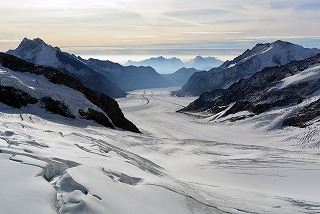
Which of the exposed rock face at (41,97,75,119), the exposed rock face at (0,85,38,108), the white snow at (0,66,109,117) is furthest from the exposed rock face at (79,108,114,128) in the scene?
the exposed rock face at (0,85,38,108)

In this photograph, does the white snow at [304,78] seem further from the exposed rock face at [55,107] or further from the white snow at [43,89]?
the exposed rock face at [55,107]

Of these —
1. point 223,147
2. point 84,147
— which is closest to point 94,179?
point 84,147

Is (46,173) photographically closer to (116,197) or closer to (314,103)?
(116,197)

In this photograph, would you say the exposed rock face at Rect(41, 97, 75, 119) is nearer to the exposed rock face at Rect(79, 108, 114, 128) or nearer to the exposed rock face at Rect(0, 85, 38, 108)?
the exposed rock face at Rect(0, 85, 38, 108)

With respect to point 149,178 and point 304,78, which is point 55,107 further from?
point 304,78

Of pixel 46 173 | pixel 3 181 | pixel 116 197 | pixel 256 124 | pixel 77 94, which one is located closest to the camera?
pixel 3 181

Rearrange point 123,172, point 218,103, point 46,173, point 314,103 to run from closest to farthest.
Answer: point 46,173, point 123,172, point 314,103, point 218,103

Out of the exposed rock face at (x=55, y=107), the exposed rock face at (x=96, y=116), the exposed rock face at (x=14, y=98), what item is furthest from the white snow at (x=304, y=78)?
the exposed rock face at (x=14, y=98)

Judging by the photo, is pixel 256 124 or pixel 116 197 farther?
pixel 256 124
